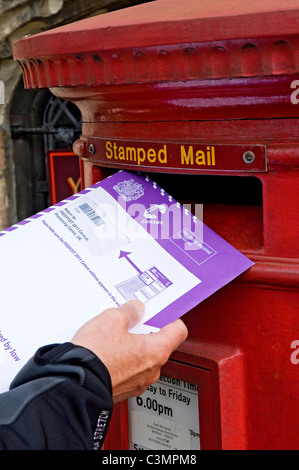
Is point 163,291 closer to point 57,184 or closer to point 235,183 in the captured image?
point 235,183

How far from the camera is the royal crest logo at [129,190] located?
120 centimetres

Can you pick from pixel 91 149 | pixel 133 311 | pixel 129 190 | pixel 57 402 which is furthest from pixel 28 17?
pixel 57 402

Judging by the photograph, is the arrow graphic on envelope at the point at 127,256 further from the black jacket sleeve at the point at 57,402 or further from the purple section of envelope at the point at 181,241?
the black jacket sleeve at the point at 57,402

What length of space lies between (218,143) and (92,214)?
0.89ft

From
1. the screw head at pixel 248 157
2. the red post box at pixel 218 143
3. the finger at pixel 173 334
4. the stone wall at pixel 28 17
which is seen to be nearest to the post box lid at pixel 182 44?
the red post box at pixel 218 143

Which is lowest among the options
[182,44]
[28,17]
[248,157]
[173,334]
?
[173,334]

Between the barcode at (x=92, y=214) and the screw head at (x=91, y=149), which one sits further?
the screw head at (x=91, y=149)

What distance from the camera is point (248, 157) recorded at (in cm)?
105

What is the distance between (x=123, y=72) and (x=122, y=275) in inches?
13.7

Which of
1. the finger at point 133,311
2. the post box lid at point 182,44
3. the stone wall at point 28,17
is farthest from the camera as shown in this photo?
the stone wall at point 28,17

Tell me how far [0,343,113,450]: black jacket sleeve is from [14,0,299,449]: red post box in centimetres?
34

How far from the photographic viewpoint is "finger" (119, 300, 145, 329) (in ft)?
3.27

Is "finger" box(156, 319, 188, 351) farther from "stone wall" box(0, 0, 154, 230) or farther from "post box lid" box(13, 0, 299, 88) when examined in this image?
"stone wall" box(0, 0, 154, 230)

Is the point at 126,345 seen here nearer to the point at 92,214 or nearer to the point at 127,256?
the point at 127,256
